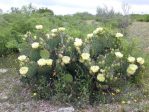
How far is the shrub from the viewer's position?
720 cm

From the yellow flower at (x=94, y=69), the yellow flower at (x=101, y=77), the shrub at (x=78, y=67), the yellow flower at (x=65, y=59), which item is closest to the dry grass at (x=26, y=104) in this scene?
the shrub at (x=78, y=67)

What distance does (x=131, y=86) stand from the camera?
25.5ft

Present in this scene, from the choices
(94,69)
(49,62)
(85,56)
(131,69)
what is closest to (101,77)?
(94,69)

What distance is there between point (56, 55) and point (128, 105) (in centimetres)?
146

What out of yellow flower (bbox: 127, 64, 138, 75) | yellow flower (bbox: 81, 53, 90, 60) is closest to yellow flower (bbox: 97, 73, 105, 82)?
yellow flower (bbox: 81, 53, 90, 60)

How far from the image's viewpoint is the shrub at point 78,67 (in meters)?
7.20

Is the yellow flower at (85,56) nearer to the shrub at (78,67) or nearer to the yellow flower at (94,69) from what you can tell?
the shrub at (78,67)

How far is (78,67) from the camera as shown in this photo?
24.2ft

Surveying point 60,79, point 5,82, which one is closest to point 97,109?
point 60,79

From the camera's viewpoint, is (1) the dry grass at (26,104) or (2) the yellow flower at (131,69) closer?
(1) the dry grass at (26,104)

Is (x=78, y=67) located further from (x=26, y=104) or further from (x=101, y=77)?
(x=26, y=104)

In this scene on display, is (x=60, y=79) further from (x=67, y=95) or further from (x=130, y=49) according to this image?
(x=130, y=49)

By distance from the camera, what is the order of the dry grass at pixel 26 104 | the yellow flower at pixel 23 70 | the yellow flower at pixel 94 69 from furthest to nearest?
the yellow flower at pixel 23 70, the yellow flower at pixel 94 69, the dry grass at pixel 26 104

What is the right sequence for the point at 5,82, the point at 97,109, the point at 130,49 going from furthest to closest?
1. the point at 5,82
2. the point at 130,49
3. the point at 97,109
